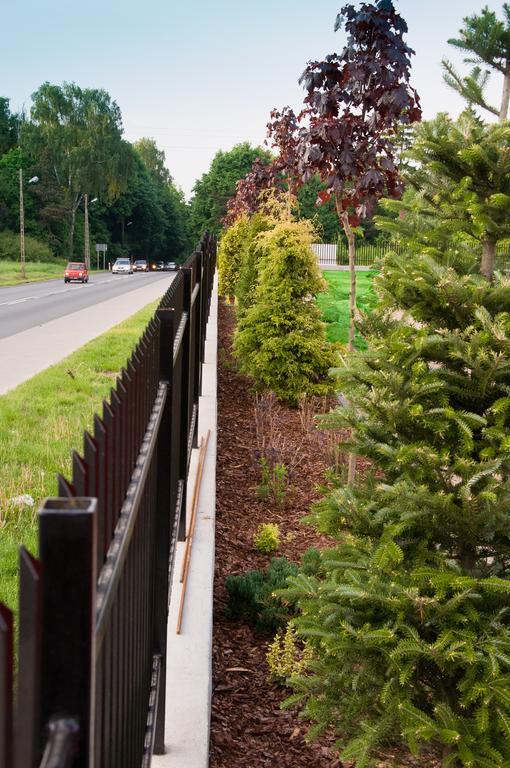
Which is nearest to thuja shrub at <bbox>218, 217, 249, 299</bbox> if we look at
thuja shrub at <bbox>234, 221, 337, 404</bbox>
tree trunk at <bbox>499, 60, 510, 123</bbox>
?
thuja shrub at <bbox>234, 221, 337, 404</bbox>

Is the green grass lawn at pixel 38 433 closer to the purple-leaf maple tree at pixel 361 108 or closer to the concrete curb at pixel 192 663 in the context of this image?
the concrete curb at pixel 192 663

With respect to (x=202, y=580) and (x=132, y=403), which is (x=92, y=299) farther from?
(x=132, y=403)

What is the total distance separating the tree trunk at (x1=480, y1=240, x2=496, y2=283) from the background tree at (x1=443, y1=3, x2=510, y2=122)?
59 cm

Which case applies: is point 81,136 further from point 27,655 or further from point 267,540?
point 27,655

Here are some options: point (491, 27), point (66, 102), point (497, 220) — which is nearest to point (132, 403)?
point (497, 220)

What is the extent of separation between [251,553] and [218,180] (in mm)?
89011

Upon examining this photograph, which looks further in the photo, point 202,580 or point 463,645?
point 202,580

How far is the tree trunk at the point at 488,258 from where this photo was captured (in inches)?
132

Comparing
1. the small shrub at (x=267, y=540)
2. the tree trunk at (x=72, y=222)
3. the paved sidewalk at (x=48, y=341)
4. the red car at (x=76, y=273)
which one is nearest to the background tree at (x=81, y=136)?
the tree trunk at (x=72, y=222)

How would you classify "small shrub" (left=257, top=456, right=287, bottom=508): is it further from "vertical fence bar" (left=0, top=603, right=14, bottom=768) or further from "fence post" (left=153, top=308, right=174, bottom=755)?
"vertical fence bar" (left=0, top=603, right=14, bottom=768)

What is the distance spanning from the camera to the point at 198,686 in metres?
3.59

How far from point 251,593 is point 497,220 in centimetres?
260

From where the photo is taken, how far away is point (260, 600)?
4.77 m

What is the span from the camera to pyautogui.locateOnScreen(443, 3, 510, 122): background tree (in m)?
3.51
